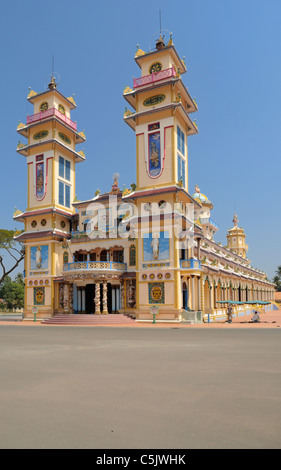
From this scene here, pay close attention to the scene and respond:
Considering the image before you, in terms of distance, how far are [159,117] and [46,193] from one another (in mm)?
15296

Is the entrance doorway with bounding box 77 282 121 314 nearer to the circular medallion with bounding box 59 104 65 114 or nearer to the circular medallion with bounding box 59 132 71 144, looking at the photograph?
the circular medallion with bounding box 59 132 71 144

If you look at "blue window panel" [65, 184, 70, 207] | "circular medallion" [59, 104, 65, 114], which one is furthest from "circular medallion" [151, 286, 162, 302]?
"circular medallion" [59, 104, 65, 114]

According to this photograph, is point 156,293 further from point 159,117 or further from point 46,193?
point 46,193

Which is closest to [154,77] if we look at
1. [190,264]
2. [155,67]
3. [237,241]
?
[155,67]

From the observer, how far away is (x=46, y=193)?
42562 mm

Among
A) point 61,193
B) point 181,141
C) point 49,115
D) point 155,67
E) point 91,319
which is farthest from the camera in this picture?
point 61,193

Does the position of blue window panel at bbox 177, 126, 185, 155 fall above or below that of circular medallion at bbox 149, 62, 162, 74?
below

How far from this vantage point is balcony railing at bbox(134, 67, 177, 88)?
35688 millimetres

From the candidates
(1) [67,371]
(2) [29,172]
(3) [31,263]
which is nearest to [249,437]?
(1) [67,371]

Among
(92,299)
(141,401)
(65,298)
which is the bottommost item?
(141,401)

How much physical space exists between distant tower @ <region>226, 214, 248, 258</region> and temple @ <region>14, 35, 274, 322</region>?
47.8 metres

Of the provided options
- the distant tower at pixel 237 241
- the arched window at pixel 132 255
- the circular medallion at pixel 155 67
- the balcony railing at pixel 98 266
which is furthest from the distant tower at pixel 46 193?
the distant tower at pixel 237 241

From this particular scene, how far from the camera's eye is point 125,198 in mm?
36250

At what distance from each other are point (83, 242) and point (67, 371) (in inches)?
1228
